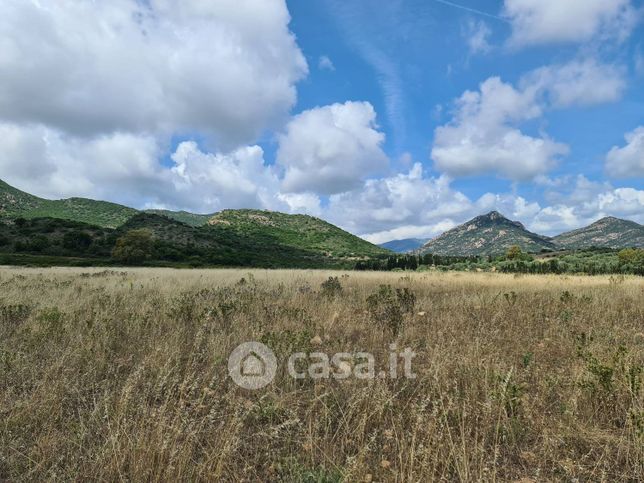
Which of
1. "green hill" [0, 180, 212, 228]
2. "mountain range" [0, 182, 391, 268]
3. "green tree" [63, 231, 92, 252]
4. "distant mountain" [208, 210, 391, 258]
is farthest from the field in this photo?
"green hill" [0, 180, 212, 228]

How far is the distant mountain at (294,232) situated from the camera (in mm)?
151625

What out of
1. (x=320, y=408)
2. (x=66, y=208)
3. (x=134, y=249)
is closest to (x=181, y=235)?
(x=134, y=249)

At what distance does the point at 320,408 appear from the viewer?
11.9ft

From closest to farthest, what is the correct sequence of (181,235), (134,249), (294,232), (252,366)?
(252,366)
(134,249)
(181,235)
(294,232)

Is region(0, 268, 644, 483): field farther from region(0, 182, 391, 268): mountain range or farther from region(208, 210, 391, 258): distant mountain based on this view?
region(208, 210, 391, 258): distant mountain

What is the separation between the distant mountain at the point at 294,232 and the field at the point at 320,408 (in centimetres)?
12597

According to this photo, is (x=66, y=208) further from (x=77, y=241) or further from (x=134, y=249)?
(x=134, y=249)

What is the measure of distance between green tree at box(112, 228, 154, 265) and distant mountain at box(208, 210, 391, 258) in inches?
2920

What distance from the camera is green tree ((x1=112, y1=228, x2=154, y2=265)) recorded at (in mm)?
61938

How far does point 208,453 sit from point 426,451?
167 centimetres

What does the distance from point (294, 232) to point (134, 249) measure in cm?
11569

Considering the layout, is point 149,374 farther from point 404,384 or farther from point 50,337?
point 404,384

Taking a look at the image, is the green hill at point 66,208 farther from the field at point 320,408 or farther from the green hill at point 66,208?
the field at point 320,408

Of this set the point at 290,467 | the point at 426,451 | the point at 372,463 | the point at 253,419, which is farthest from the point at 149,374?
the point at 426,451
